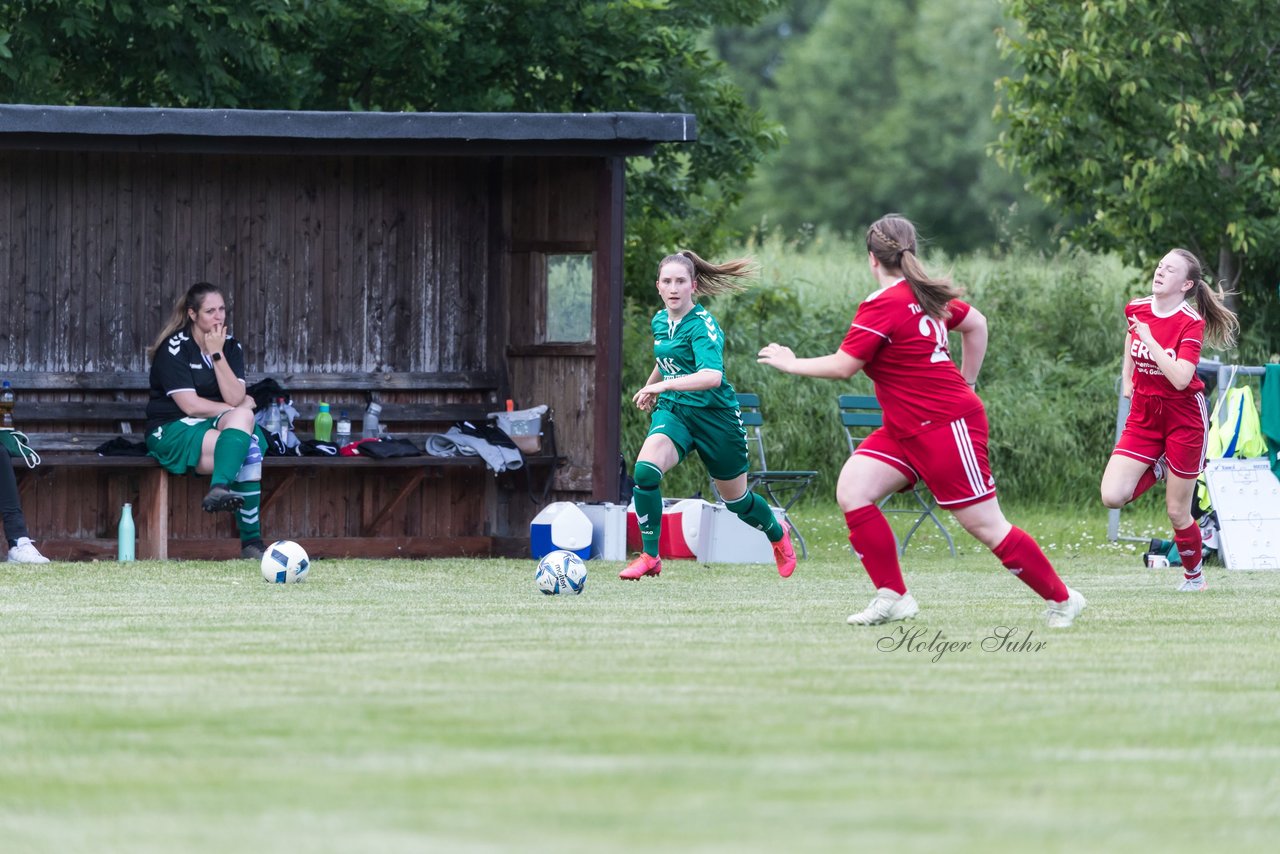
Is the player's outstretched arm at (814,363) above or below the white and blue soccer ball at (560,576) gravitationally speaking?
above

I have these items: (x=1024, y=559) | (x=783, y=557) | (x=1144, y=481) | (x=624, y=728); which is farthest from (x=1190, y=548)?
(x=624, y=728)

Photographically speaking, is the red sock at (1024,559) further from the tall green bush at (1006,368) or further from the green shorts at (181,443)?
the tall green bush at (1006,368)

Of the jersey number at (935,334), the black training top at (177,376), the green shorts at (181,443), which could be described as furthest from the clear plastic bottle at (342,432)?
the jersey number at (935,334)

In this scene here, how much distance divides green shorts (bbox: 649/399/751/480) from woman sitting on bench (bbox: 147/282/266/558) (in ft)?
10.1

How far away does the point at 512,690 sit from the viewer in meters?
6.18

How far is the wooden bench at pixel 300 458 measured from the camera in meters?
13.6

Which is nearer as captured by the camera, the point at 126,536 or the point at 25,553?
the point at 25,553

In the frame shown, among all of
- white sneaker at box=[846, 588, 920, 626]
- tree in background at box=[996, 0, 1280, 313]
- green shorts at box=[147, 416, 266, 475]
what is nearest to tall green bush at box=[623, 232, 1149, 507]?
tree in background at box=[996, 0, 1280, 313]

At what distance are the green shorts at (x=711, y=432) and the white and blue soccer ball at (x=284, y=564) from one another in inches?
78.2

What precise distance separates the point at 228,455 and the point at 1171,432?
560 cm

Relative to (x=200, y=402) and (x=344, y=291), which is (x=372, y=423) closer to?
(x=344, y=291)

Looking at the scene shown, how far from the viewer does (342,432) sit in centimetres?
1435

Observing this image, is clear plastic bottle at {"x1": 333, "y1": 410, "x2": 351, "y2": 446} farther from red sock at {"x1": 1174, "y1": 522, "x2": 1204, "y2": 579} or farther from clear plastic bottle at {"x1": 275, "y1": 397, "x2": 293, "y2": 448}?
red sock at {"x1": 1174, "y1": 522, "x2": 1204, "y2": 579}

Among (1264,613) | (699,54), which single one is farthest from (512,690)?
(699,54)
